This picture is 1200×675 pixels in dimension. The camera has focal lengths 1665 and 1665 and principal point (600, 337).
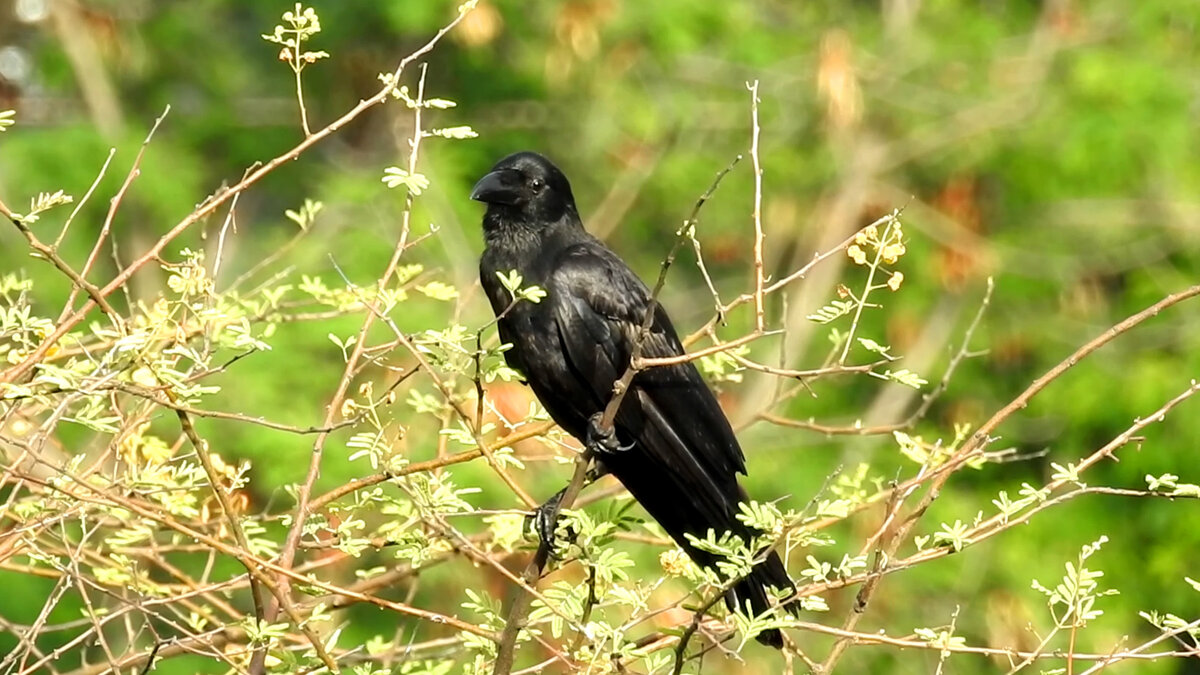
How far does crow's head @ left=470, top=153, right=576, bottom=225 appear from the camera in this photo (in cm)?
511

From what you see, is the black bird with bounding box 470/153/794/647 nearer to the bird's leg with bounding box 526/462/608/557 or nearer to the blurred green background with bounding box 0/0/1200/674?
the bird's leg with bounding box 526/462/608/557

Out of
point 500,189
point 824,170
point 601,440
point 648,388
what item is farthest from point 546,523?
point 824,170

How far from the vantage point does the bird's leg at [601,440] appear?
4488 mm

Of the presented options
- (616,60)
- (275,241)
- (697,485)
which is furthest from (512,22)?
(697,485)

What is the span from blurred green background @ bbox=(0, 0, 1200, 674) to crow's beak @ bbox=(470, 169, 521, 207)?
5.70 meters

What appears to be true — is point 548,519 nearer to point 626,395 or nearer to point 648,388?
point 626,395

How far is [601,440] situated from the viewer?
4.52m

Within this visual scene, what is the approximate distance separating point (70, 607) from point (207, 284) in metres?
6.84

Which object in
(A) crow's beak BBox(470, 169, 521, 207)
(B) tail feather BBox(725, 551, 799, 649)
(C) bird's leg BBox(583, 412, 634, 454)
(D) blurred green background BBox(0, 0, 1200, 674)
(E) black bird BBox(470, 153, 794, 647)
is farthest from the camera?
(D) blurred green background BBox(0, 0, 1200, 674)

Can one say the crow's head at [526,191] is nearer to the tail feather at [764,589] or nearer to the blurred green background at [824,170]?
the tail feather at [764,589]

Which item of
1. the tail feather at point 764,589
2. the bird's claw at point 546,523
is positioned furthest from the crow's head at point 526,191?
the tail feather at point 764,589

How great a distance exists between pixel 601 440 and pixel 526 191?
987 mm

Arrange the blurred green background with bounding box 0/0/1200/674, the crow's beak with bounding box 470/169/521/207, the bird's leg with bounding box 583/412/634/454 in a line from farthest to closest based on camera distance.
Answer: the blurred green background with bounding box 0/0/1200/674
the crow's beak with bounding box 470/169/521/207
the bird's leg with bounding box 583/412/634/454

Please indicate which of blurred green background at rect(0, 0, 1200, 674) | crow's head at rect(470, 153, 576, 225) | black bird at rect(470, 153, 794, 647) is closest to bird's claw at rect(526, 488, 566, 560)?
black bird at rect(470, 153, 794, 647)
